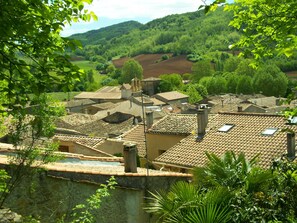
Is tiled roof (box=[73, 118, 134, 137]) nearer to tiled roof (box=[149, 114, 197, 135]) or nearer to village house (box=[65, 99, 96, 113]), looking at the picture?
tiled roof (box=[149, 114, 197, 135])

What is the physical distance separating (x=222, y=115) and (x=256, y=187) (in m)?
14.2

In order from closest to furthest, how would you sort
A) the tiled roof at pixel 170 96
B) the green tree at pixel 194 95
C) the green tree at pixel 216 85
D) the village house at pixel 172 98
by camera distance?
the village house at pixel 172 98, the tiled roof at pixel 170 96, the green tree at pixel 194 95, the green tree at pixel 216 85

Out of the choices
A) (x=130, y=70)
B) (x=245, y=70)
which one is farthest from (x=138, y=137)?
(x=130, y=70)

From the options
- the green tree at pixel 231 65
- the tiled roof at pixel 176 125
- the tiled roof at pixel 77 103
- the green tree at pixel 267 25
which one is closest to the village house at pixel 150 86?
the tiled roof at pixel 77 103

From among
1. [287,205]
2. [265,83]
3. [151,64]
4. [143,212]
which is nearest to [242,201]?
[287,205]

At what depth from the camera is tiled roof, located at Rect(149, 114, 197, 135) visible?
2281 centimetres

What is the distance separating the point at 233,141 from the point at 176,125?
18.1 feet

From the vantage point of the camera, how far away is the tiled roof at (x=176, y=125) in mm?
22812

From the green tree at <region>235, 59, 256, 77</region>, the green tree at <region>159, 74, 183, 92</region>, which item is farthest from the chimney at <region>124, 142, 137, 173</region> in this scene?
the green tree at <region>235, 59, 256, 77</region>

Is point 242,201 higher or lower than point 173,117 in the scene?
higher

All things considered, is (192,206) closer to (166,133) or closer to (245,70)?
A: (166,133)

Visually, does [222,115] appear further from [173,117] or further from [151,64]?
[151,64]

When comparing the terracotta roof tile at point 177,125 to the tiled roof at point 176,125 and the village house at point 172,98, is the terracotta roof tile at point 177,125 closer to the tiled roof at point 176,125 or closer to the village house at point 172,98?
the tiled roof at point 176,125

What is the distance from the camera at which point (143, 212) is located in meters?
9.09
